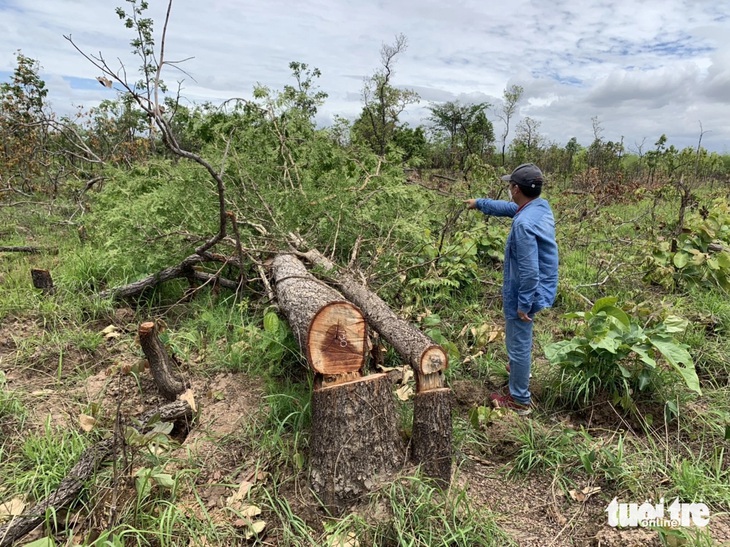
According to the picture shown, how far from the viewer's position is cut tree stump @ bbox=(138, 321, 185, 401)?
2.50 metres

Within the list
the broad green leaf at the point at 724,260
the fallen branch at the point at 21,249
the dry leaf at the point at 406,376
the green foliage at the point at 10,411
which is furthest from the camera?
the fallen branch at the point at 21,249

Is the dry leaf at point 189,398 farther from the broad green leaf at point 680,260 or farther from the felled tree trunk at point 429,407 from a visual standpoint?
the broad green leaf at point 680,260

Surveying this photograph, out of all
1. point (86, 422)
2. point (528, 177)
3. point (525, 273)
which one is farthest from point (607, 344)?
point (86, 422)

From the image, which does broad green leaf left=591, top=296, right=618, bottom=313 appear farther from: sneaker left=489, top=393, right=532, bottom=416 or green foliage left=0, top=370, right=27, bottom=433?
green foliage left=0, top=370, right=27, bottom=433

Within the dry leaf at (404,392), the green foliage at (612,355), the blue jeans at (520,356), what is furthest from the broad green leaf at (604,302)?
the dry leaf at (404,392)

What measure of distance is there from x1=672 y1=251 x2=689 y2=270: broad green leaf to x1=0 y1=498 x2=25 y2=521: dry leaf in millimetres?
5363

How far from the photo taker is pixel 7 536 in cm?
171

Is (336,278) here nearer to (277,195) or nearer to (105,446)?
(277,195)

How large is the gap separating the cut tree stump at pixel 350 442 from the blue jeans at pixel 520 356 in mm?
1043

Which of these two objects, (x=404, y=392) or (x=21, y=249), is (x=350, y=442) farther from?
(x=21, y=249)

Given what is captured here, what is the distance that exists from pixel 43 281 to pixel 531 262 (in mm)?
4069

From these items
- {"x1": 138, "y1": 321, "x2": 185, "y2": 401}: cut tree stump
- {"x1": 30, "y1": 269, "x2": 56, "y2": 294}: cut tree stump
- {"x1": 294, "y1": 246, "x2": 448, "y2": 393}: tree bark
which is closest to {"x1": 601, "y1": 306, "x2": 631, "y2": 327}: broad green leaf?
{"x1": 294, "y1": 246, "x2": 448, "y2": 393}: tree bark

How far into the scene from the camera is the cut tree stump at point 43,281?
12.6 ft

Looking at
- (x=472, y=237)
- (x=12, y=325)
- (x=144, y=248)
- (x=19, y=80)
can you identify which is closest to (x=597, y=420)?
(x=472, y=237)
